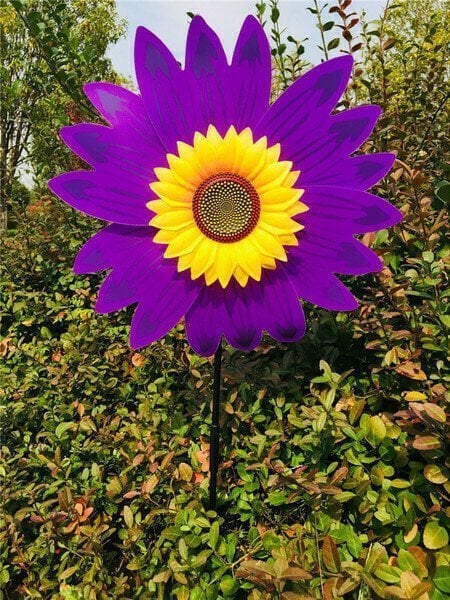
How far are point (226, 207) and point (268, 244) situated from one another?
0.26 feet

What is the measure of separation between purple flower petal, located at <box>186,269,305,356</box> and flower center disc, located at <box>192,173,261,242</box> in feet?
0.27

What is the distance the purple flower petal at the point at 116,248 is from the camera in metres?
0.74

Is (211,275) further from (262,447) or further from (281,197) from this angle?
(262,447)

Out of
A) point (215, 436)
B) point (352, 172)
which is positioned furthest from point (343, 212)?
point (215, 436)

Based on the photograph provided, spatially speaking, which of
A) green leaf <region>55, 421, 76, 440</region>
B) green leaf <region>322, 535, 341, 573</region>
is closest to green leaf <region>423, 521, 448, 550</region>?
green leaf <region>322, 535, 341, 573</region>

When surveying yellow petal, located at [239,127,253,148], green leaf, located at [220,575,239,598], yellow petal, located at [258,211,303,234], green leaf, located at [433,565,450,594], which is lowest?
green leaf, located at [220,575,239,598]

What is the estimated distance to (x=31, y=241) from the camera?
205cm

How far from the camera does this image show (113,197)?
2.36 ft

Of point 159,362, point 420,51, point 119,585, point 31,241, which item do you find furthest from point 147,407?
point 420,51

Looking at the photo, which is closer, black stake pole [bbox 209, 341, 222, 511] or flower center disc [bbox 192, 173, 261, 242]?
flower center disc [bbox 192, 173, 261, 242]

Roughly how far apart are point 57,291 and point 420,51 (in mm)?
1488

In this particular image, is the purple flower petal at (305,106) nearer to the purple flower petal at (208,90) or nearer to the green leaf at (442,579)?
the purple flower petal at (208,90)

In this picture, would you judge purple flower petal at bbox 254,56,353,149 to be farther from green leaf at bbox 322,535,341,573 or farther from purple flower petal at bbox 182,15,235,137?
green leaf at bbox 322,535,341,573

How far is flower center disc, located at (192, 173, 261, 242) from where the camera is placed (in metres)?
0.69
